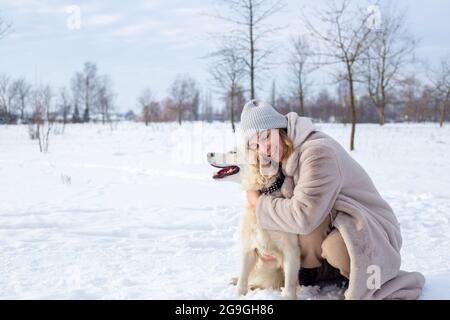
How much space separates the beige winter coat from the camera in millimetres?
2604

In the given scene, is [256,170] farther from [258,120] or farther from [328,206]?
[328,206]

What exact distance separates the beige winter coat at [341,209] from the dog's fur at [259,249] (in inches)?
5.0

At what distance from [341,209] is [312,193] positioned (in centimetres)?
24

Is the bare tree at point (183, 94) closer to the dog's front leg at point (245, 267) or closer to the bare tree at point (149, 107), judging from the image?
the bare tree at point (149, 107)

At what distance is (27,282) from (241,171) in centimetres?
199

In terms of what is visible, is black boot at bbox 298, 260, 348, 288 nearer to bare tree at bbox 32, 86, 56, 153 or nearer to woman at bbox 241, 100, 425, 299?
woman at bbox 241, 100, 425, 299

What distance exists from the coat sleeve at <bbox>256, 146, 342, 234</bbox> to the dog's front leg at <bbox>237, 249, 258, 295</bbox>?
0.45m

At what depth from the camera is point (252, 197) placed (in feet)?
9.44

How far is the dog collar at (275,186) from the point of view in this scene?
287cm

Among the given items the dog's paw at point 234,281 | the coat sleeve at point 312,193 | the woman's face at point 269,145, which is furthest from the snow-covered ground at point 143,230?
the woman's face at point 269,145

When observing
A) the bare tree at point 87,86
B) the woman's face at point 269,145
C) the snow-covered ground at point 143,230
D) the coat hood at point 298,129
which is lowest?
the snow-covered ground at point 143,230

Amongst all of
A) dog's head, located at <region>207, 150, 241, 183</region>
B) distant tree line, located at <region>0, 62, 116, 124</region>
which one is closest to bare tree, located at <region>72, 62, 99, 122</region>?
distant tree line, located at <region>0, 62, 116, 124</region>

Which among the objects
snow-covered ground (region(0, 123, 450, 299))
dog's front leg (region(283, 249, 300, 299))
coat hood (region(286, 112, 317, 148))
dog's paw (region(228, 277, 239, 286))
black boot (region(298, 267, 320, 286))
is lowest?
snow-covered ground (region(0, 123, 450, 299))
